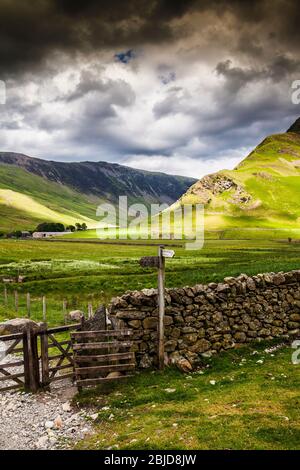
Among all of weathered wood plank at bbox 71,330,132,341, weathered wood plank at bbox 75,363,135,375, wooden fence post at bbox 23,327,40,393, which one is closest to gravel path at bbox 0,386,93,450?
wooden fence post at bbox 23,327,40,393

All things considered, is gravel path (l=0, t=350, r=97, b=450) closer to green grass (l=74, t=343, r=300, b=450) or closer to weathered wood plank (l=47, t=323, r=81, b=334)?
green grass (l=74, t=343, r=300, b=450)

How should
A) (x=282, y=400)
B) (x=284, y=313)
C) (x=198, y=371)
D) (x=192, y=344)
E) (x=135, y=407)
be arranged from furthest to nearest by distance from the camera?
(x=284, y=313) → (x=192, y=344) → (x=198, y=371) → (x=135, y=407) → (x=282, y=400)

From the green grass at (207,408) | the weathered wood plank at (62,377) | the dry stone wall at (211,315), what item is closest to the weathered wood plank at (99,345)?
the dry stone wall at (211,315)

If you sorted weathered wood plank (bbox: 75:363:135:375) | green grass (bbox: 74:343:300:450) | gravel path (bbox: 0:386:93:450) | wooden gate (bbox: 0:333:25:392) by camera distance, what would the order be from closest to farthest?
green grass (bbox: 74:343:300:450), gravel path (bbox: 0:386:93:450), wooden gate (bbox: 0:333:25:392), weathered wood plank (bbox: 75:363:135:375)

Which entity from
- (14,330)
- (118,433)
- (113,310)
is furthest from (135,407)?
(14,330)

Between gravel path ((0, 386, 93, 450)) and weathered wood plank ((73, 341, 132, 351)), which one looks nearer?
gravel path ((0, 386, 93, 450))

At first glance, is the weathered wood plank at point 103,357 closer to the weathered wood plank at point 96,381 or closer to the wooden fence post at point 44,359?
the weathered wood plank at point 96,381

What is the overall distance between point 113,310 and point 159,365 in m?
3.25

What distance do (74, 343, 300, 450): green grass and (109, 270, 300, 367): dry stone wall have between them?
1.06 m

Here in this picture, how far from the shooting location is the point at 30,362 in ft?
51.1

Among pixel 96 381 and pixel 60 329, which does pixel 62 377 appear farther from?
pixel 60 329

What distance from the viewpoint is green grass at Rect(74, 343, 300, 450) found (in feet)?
32.5
